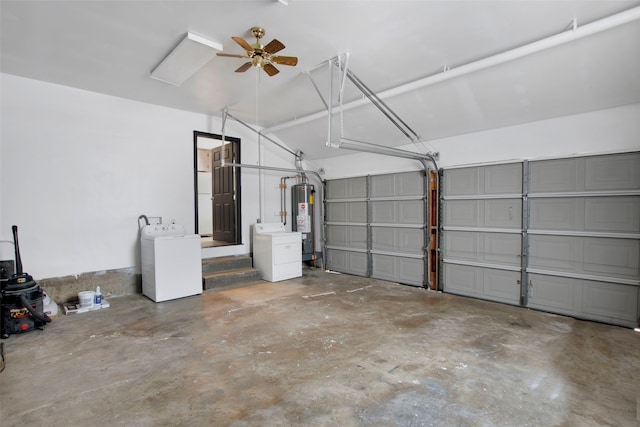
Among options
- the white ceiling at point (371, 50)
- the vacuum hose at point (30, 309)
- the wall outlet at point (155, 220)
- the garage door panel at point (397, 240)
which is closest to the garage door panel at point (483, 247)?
the garage door panel at point (397, 240)

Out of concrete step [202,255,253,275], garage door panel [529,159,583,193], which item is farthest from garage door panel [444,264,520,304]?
concrete step [202,255,253,275]

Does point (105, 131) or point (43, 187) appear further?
point (105, 131)

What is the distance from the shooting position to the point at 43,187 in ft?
14.0

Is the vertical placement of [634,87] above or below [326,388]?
above

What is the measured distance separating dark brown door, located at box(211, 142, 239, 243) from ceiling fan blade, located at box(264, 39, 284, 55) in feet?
11.7

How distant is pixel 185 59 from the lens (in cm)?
359

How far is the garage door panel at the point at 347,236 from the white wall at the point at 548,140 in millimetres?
1500

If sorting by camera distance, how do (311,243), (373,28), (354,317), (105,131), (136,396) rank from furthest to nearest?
(311,243), (105,131), (354,317), (373,28), (136,396)

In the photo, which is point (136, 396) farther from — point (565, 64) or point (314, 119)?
point (565, 64)

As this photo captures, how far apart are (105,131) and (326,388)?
15.9 feet

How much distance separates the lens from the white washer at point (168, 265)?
Answer: 14.9 ft

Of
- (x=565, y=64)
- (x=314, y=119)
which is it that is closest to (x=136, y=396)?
(x=314, y=119)

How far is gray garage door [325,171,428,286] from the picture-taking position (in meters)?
5.52

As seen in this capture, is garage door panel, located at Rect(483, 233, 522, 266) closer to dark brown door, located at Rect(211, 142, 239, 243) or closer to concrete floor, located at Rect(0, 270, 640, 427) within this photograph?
concrete floor, located at Rect(0, 270, 640, 427)
